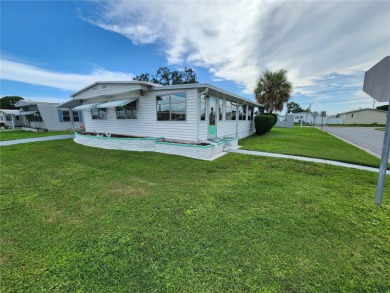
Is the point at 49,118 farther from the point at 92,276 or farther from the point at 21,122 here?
the point at 92,276

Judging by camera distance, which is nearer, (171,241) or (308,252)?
(308,252)

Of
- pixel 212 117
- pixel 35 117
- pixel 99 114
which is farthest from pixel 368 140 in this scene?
pixel 35 117

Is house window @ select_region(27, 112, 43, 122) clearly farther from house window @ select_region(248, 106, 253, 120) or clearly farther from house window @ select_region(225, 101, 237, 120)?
house window @ select_region(248, 106, 253, 120)

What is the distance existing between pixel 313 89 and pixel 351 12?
33.5 meters

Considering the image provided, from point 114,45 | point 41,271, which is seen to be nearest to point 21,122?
point 114,45

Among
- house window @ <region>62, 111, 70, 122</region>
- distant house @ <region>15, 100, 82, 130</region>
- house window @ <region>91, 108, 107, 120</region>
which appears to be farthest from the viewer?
house window @ <region>62, 111, 70, 122</region>

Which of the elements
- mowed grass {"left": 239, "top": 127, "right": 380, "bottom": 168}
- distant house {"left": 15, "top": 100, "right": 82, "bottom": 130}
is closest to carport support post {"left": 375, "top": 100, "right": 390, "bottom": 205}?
mowed grass {"left": 239, "top": 127, "right": 380, "bottom": 168}

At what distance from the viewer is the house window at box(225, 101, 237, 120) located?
11255 millimetres

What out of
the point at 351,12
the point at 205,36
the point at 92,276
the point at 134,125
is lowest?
the point at 92,276

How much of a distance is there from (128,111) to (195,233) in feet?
31.8

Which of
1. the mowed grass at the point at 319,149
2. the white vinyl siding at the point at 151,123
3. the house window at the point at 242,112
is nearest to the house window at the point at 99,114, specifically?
the white vinyl siding at the point at 151,123

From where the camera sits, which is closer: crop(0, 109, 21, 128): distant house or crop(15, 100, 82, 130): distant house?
crop(15, 100, 82, 130): distant house

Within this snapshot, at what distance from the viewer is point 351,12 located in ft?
20.9

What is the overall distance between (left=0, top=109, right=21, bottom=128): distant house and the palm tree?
112 feet
